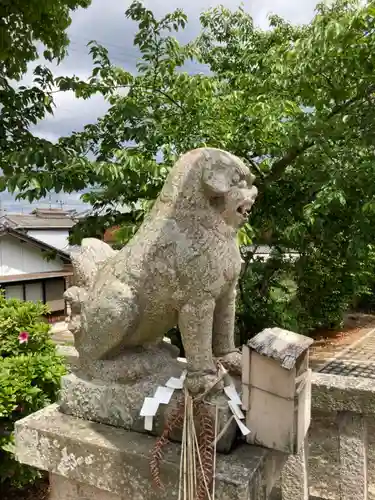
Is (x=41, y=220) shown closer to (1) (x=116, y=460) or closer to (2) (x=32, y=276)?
(2) (x=32, y=276)

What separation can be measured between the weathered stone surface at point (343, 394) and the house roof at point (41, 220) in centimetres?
1196

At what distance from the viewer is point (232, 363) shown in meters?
1.74

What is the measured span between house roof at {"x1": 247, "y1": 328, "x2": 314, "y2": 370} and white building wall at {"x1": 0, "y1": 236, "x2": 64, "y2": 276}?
11.2m

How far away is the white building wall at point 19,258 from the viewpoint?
12.1 meters

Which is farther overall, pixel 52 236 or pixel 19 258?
pixel 52 236

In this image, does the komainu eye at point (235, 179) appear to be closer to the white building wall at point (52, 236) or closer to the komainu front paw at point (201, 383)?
the komainu front paw at point (201, 383)

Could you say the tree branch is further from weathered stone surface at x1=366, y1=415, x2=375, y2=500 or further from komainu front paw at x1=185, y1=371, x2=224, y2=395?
komainu front paw at x1=185, y1=371, x2=224, y2=395

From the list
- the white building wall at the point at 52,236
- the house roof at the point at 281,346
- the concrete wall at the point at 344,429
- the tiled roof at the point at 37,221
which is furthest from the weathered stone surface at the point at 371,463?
the white building wall at the point at 52,236

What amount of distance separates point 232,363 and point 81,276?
28.7 inches

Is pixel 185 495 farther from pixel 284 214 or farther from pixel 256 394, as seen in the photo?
pixel 284 214

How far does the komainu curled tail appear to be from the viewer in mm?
1886

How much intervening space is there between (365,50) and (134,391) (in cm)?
311

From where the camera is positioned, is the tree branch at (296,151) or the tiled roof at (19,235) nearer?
the tree branch at (296,151)

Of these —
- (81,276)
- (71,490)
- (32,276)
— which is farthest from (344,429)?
(32,276)
